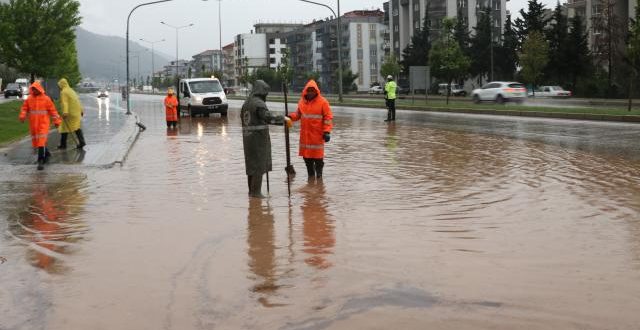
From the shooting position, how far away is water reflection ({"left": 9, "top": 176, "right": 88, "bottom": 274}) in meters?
6.71

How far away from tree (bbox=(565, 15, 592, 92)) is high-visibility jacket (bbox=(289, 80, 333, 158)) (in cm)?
5644

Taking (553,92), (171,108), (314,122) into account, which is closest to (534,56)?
(553,92)

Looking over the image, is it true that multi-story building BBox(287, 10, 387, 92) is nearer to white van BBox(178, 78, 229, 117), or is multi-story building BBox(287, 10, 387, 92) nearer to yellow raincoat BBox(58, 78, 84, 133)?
white van BBox(178, 78, 229, 117)

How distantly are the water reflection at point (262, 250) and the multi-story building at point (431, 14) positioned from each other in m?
84.9

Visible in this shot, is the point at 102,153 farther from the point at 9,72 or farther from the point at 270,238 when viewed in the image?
the point at 9,72


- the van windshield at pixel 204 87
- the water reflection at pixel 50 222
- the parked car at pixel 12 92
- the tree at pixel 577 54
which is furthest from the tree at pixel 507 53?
the water reflection at pixel 50 222

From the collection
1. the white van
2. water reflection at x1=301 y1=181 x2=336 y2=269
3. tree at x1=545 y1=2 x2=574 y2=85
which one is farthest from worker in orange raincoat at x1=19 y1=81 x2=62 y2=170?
tree at x1=545 y1=2 x2=574 y2=85

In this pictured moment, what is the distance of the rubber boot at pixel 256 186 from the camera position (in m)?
10.0

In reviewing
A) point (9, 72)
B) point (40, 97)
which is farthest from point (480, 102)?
point (9, 72)

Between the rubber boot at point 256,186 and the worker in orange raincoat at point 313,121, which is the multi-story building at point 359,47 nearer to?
the worker in orange raincoat at point 313,121

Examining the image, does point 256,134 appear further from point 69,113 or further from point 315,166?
point 69,113

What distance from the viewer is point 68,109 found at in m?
17.1

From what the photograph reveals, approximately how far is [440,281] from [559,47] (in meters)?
63.4

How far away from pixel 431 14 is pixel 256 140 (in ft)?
307
